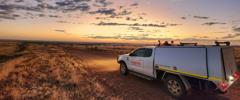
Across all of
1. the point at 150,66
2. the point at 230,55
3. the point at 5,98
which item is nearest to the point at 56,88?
the point at 5,98

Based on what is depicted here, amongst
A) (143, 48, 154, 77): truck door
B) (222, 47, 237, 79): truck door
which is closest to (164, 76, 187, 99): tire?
(143, 48, 154, 77): truck door

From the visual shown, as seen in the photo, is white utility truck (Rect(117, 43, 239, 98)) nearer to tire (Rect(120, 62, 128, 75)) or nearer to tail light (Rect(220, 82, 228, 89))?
tail light (Rect(220, 82, 228, 89))

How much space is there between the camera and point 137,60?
31.3ft

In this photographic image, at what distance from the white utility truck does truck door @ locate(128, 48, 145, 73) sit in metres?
0.43

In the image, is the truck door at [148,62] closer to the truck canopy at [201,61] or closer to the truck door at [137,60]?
the truck door at [137,60]

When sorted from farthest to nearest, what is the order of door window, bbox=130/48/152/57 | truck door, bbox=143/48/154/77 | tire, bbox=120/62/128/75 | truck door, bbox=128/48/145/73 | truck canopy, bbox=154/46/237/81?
1. tire, bbox=120/62/128/75
2. truck door, bbox=128/48/145/73
3. door window, bbox=130/48/152/57
4. truck door, bbox=143/48/154/77
5. truck canopy, bbox=154/46/237/81

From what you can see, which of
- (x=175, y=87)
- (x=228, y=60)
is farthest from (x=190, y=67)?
(x=228, y=60)

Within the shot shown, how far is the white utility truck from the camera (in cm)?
553

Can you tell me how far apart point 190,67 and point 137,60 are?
3.66 metres

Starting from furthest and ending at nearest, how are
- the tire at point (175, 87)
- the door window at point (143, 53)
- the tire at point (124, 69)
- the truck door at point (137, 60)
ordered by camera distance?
the tire at point (124, 69) → the truck door at point (137, 60) → the door window at point (143, 53) → the tire at point (175, 87)

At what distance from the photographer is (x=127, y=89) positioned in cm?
777

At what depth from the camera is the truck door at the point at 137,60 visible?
9180 mm

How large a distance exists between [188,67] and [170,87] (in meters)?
1.22

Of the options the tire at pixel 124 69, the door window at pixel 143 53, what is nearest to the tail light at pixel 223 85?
the door window at pixel 143 53
